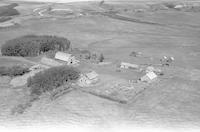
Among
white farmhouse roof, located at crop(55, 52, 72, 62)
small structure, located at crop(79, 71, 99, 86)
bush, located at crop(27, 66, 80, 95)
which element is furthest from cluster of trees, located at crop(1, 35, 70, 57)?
small structure, located at crop(79, 71, 99, 86)

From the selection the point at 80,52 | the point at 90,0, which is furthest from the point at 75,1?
the point at 80,52

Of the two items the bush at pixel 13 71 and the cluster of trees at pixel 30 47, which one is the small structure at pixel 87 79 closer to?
the bush at pixel 13 71

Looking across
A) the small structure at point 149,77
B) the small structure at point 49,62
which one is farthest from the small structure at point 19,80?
the small structure at point 149,77

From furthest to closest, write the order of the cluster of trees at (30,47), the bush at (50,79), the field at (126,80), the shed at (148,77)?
1. the cluster of trees at (30,47)
2. the shed at (148,77)
3. the bush at (50,79)
4. the field at (126,80)

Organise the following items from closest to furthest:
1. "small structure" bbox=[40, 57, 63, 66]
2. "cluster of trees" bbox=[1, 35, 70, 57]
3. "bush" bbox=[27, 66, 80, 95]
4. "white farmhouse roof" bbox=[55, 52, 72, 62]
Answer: "bush" bbox=[27, 66, 80, 95], "small structure" bbox=[40, 57, 63, 66], "white farmhouse roof" bbox=[55, 52, 72, 62], "cluster of trees" bbox=[1, 35, 70, 57]

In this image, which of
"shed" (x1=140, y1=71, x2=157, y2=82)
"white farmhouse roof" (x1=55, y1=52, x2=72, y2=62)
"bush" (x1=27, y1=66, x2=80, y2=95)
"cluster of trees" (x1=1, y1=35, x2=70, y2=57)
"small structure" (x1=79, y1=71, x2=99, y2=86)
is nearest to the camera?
"bush" (x1=27, y1=66, x2=80, y2=95)

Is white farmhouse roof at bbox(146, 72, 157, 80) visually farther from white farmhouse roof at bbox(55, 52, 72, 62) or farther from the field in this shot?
white farmhouse roof at bbox(55, 52, 72, 62)

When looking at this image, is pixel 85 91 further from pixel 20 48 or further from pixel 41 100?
pixel 20 48

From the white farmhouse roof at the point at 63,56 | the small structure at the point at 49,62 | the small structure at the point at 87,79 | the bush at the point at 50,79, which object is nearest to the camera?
the bush at the point at 50,79

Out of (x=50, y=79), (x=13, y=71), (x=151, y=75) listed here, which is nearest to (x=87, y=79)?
(x=50, y=79)
